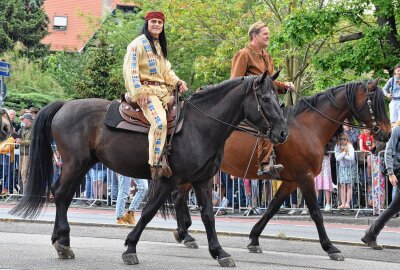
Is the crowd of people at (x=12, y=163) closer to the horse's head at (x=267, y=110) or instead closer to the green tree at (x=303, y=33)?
the green tree at (x=303, y=33)

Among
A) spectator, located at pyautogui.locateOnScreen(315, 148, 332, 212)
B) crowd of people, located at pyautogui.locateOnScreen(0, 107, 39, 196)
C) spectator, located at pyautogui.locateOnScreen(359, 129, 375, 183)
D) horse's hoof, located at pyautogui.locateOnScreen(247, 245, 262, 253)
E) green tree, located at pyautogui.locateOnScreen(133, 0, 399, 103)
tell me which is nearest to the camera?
horse's hoof, located at pyautogui.locateOnScreen(247, 245, 262, 253)

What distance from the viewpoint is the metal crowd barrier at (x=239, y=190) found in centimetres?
1725

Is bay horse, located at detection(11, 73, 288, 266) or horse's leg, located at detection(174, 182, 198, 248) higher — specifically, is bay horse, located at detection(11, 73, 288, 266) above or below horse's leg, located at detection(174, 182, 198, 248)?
above

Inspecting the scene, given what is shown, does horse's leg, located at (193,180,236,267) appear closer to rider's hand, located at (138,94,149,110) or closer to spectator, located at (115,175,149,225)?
rider's hand, located at (138,94,149,110)

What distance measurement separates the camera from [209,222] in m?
10.1

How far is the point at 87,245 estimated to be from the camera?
1157cm

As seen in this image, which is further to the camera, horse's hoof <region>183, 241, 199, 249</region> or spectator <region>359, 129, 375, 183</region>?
spectator <region>359, 129, 375, 183</region>

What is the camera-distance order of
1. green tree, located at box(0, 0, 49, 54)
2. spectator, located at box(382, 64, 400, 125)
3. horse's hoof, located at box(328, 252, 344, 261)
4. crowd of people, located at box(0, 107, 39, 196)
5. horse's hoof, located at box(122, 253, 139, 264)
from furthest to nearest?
green tree, located at box(0, 0, 49, 54) → crowd of people, located at box(0, 107, 39, 196) → spectator, located at box(382, 64, 400, 125) → horse's hoof, located at box(328, 252, 344, 261) → horse's hoof, located at box(122, 253, 139, 264)

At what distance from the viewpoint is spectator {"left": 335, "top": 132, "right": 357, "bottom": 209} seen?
17656 mm

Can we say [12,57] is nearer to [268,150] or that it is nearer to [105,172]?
[105,172]

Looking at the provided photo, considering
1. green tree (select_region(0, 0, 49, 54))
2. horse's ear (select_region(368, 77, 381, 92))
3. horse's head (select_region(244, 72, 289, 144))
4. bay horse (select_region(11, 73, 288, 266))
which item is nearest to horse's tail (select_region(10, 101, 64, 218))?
bay horse (select_region(11, 73, 288, 266))

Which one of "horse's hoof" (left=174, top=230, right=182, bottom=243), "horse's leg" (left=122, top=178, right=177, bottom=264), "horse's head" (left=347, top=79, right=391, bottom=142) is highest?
"horse's head" (left=347, top=79, right=391, bottom=142)

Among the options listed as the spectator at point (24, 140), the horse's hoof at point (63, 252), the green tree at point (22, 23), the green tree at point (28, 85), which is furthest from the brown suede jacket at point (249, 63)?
→ the green tree at point (22, 23)

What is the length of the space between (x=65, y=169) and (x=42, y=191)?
62 centimetres
